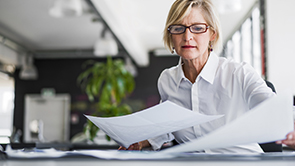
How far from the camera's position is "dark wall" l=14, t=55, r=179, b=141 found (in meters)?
9.66

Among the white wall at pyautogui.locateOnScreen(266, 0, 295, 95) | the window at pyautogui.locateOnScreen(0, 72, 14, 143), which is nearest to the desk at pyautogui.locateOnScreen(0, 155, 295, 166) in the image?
the white wall at pyautogui.locateOnScreen(266, 0, 295, 95)

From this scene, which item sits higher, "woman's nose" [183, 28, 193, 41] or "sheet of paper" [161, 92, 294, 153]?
"woman's nose" [183, 28, 193, 41]

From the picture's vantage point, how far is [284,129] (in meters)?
0.52

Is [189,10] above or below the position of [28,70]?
below

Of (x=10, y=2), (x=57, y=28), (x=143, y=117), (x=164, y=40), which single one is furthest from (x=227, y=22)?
(x=143, y=117)

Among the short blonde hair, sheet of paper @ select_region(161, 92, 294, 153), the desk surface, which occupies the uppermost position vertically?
the short blonde hair

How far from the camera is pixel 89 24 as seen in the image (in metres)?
7.14

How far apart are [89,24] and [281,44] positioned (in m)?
4.54

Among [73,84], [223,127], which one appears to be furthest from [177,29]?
[73,84]

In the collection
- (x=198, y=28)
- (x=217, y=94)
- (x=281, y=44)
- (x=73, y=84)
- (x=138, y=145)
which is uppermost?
(x=281, y=44)

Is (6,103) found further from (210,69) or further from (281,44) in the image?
(210,69)

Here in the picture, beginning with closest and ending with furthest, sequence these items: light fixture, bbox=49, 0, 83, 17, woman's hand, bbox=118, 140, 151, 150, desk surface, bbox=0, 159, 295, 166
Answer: desk surface, bbox=0, 159, 295, 166 < woman's hand, bbox=118, 140, 151, 150 < light fixture, bbox=49, 0, 83, 17

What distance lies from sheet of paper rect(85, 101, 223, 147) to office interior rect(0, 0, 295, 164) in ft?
4.33

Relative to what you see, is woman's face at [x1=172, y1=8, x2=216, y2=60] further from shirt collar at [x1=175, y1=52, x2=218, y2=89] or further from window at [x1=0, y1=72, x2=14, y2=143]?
window at [x1=0, y1=72, x2=14, y2=143]
